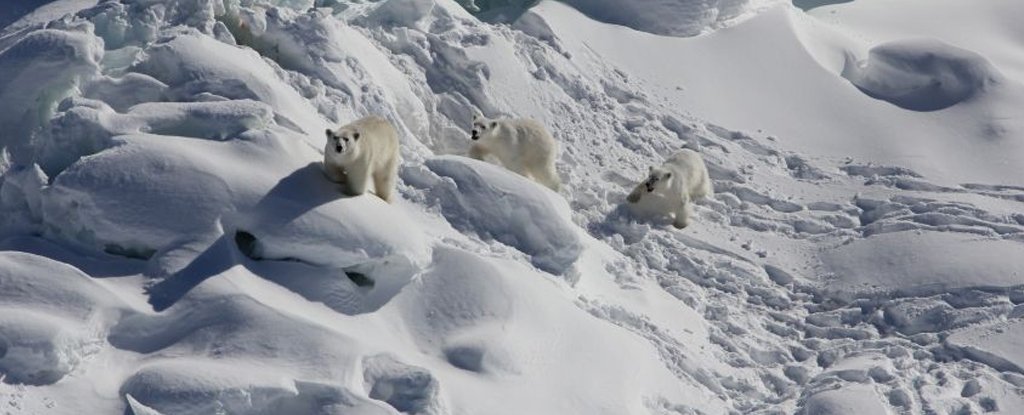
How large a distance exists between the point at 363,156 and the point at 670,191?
3.47 metres

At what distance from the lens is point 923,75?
1461 cm

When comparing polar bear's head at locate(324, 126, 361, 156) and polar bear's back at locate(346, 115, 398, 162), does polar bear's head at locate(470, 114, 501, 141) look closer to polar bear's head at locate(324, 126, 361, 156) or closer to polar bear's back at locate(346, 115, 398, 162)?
polar bear's back at locate(346, 115, 398, 162)

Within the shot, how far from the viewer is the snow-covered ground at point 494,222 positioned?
811 centimetres

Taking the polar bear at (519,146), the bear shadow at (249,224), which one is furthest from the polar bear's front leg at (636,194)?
the bear shadow at (249,224)

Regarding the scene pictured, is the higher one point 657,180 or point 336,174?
point 336,174

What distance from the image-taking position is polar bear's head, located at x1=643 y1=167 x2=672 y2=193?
11508mm

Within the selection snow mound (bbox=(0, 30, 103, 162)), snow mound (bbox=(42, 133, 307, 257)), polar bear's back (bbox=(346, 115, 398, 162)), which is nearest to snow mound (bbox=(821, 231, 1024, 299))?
polar bear's back (bbox=(346, 115, 398, 162))

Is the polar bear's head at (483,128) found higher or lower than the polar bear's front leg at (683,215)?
higher

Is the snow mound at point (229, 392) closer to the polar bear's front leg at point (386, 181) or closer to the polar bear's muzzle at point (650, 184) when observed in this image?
the polar bear's front leg at point (386, 181)

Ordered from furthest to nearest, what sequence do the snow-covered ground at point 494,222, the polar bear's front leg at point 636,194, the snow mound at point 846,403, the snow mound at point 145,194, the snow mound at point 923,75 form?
the snow mound at point 923,75, the polar bear's front leg at point 636,194, the snow mound at point 846,403, the snow mound at point 145,194, the snow-covered ground at point 494,222

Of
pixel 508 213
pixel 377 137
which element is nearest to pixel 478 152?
pixel 508 213

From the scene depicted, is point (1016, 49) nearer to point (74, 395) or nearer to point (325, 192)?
point (325, 192)

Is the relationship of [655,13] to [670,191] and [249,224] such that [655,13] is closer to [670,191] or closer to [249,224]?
[670,191]

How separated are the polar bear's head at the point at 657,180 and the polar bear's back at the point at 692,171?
7.9 inches
